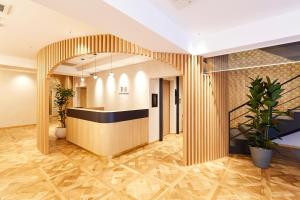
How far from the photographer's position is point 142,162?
3861mm

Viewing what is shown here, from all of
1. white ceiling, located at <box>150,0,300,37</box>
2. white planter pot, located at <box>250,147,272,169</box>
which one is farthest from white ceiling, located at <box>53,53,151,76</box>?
white planter pot, located at <box>250,147,272,169</box>

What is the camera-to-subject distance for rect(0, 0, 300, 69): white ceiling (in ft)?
6.51

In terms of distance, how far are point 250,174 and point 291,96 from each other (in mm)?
3038

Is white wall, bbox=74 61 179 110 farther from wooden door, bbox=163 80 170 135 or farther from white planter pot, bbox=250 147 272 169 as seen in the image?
white planter pot, bbox=250 147 272 169

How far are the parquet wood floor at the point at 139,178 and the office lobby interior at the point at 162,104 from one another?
0.07ft

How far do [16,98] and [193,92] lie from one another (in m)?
9.08

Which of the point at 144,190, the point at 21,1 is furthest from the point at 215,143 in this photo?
the point at 21,1

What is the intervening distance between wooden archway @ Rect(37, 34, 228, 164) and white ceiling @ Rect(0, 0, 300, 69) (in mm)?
279

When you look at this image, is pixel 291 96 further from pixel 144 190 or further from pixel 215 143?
pixel 144 190

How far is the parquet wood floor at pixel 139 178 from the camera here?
8.48 feet

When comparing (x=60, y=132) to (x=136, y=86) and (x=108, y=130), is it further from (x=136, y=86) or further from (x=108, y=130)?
(x=136, y=86)

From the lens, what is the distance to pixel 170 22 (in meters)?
2.81

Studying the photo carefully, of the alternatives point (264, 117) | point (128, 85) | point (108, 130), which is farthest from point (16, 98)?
point (264, 117)

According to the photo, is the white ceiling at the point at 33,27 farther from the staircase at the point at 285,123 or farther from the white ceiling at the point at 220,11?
the staircase at the point at 285,123
